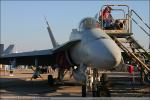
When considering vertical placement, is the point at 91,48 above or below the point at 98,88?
above

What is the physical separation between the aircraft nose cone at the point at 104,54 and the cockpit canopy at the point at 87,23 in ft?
7.08

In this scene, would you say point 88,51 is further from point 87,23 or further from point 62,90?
point 62,90

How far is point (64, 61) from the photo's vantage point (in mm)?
16203

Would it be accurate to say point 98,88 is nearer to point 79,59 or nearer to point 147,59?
point 79,59

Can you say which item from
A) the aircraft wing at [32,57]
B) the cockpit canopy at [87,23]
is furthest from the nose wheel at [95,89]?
the aircraft wing at [32,57]

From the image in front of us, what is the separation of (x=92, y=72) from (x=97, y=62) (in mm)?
1410

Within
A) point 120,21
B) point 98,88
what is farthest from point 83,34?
point 120,21

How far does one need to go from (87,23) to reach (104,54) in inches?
133

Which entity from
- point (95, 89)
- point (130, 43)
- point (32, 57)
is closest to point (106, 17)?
point (130, 43)

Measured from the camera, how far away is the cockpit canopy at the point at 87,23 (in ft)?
45.4

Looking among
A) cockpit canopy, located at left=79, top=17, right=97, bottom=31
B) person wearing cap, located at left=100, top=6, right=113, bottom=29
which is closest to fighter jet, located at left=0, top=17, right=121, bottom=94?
cockpit canopy, located at left=79, top=17, right=97, bottom=31

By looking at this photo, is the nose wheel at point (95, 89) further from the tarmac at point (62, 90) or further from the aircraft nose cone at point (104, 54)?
the aircraft nose cone at point (104, 54)

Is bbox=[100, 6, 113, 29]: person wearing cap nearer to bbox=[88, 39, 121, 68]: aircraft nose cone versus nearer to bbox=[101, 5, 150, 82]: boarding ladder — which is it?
bbox=[101, 5, 150, 82]: boarding ladder

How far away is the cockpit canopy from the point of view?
45.4 feet
